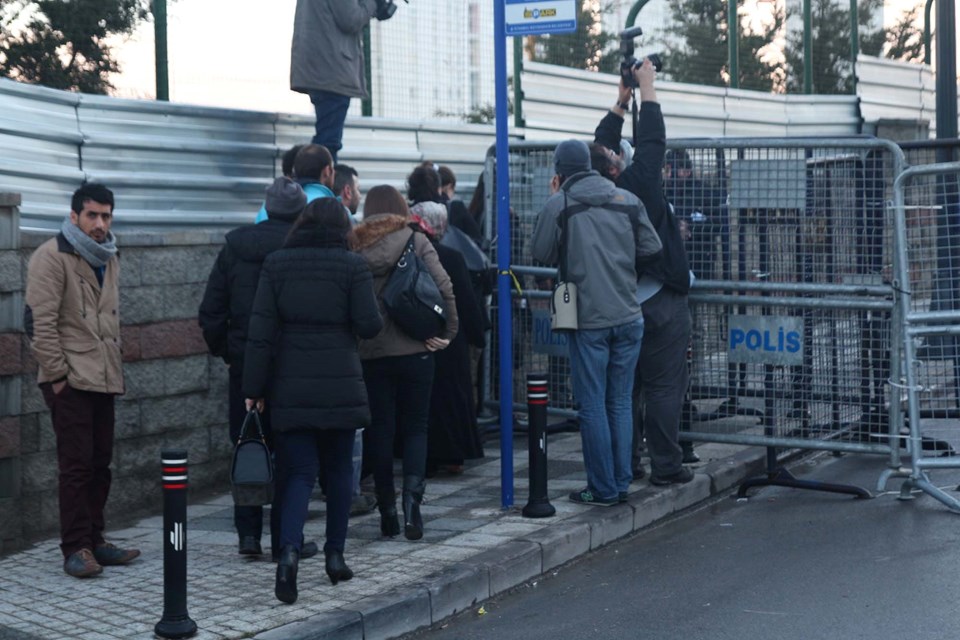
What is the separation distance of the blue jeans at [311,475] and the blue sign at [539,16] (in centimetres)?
267

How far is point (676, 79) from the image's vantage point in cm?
1612

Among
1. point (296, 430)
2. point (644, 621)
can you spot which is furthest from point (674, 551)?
point (296, 430)

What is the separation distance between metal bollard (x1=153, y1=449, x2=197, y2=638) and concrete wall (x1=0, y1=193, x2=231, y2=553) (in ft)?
6.86

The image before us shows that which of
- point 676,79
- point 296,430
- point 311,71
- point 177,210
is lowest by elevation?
point 296,430

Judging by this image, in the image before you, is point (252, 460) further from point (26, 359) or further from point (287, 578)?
point (26, 359)

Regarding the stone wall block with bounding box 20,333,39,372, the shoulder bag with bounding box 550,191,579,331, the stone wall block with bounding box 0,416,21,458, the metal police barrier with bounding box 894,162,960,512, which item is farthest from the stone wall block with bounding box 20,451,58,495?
the metal police barrier with bounding box 894,162,960,512

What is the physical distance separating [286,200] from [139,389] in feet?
6.66

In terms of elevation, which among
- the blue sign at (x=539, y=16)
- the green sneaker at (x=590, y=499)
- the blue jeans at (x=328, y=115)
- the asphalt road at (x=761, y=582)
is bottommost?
the asphalt road at (x=761, y=582)

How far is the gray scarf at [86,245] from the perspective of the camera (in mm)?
6633

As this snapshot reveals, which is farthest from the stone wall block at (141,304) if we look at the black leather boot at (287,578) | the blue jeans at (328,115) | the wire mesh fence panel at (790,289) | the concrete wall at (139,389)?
the wire mesh fence panel at (790,289)

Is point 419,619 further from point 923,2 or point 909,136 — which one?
point 923,2

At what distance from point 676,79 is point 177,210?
8.61 metres

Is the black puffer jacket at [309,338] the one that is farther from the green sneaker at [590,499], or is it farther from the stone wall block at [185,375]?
the stone wall block at [185,375]

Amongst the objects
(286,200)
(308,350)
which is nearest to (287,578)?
(308,350)
